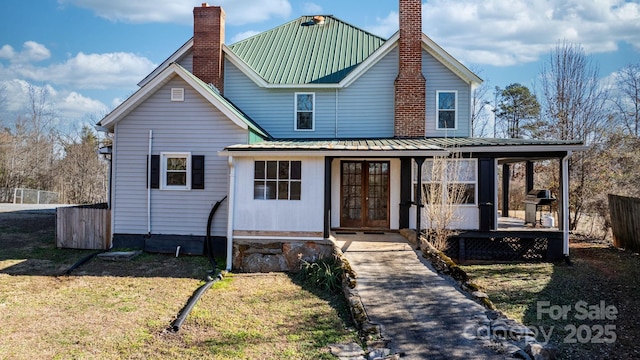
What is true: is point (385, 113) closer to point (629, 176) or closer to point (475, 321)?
point (475, 321)

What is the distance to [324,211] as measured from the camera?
1004 centimetres

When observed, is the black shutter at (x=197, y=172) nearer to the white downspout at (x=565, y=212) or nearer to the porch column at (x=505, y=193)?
the white downspout at (x=565, y=212)

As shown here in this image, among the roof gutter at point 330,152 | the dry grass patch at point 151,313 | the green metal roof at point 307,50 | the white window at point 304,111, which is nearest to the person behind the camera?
the dry grass patch at point 151,313

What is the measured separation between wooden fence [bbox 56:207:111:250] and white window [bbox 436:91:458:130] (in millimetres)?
10942

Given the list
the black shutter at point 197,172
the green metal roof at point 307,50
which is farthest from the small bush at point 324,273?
the green metal roof at point 307,50

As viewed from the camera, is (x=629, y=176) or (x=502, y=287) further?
(x=629, y=176)

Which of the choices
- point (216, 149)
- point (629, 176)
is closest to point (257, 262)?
point (216, 149)

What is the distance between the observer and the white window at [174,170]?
38.0 feet

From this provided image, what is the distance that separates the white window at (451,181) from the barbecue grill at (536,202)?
2.44 metres

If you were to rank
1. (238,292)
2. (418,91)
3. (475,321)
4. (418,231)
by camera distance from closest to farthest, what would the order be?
(475,321) → (238,292) → (418,231) → (418,91)

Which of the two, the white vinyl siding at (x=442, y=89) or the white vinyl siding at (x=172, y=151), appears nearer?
the white vinyl siding at (x=172, y=151)

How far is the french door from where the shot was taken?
12664 millimetres

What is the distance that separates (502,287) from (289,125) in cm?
832

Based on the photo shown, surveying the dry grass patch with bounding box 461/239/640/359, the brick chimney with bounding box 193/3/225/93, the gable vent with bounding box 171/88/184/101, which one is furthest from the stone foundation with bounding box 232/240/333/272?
the brick chimney with bounding box 193/3/225/93
